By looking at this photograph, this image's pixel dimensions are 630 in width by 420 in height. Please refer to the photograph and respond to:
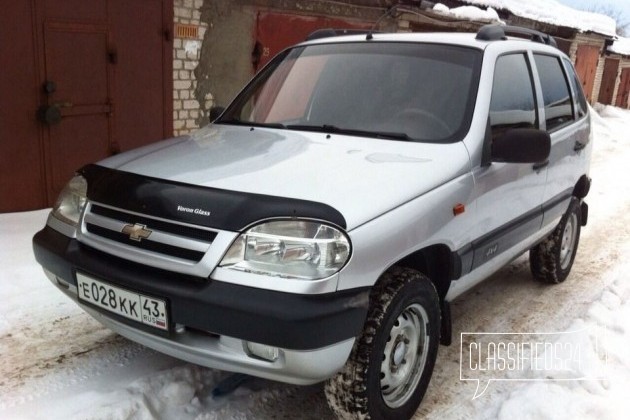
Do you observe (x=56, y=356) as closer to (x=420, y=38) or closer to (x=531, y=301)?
(x=420, y=38)

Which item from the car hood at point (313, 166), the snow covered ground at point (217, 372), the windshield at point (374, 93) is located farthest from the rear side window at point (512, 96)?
the snow covered ground at point (217, 372)

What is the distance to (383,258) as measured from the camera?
2.39 metres

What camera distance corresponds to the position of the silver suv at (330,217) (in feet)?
7.36

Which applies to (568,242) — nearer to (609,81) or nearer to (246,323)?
(246,323)

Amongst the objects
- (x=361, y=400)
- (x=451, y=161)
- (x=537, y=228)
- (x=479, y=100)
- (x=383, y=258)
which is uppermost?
(x=479, y=100)

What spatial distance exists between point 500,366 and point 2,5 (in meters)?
4.95

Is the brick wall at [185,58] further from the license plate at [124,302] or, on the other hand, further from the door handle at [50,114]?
the license plate at [124,302]

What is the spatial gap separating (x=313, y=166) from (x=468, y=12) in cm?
938

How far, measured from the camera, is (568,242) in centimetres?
493

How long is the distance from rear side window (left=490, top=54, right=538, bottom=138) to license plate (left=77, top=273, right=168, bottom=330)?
2.00 meters

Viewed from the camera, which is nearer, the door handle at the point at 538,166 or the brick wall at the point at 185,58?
the door handle at the point at 538,166

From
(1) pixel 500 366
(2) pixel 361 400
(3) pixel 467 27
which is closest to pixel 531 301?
(1) pixel 500 366

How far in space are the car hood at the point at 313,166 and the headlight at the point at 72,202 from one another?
0.16 metres

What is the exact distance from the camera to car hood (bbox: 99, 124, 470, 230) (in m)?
2.41
